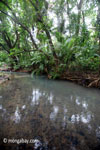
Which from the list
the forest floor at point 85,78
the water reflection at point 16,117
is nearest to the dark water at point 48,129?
the water reflection at point 16,117

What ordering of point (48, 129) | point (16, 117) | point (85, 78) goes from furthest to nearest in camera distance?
point (85, 78) → point (16, 117) → point (48, 129)

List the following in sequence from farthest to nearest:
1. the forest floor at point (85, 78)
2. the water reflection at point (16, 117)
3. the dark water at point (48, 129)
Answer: the forest floor at point (85, 78)
the water reflection at point (16, 117)
the dark water at point (48, 129)

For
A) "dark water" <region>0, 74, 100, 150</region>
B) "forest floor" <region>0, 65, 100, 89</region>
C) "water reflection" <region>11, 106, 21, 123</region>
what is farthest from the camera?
"forest floor" <region>0, 65, 100, 89</region>

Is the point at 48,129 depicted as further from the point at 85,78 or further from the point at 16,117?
the point at 85,78

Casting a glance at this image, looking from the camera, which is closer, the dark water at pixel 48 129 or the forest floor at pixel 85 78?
the dark water at pixel 48 129

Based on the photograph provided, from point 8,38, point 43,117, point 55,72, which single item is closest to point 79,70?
point 55,72

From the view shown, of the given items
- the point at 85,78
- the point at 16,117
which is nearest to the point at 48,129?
the point at 16,117

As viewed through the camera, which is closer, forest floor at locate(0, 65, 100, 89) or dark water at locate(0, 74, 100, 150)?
dark water at locate(0, 74, 100, 150)

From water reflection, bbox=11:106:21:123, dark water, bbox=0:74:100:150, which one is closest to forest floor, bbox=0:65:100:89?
dark water, bbox=0:74:100:150

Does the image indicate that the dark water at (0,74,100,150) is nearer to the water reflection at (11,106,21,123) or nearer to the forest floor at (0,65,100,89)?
the water reflection at (11,106,21,123)

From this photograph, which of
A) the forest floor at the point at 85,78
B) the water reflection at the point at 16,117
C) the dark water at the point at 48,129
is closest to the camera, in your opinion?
the dark water at the point at 48,129

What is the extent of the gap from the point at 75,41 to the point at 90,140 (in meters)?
3.55

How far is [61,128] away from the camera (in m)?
0.87

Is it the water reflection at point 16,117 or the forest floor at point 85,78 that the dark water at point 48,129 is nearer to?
the water reflection at point 16,117
